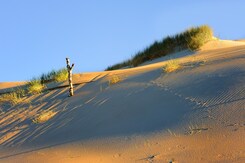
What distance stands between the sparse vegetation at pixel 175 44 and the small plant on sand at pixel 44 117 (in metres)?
6.30

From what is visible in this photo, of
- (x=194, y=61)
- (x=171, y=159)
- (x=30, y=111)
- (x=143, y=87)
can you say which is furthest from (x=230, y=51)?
(x=171, y=159)

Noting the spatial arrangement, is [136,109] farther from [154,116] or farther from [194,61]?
[194,61]

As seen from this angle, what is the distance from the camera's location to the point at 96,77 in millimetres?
14398

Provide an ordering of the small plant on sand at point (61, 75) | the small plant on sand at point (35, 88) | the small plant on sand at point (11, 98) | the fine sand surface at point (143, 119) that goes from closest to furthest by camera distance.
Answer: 1. the fine sand surface at point (143, 119)
2. the small plant on sand at point (11, 98)
3. the small plant on sand at point (35, 88)
4. the small plant on sand at point (61, 75)

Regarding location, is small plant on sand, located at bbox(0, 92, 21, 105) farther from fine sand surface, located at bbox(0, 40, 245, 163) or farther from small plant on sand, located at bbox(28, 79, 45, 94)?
small plant on sand, located at bbox(28, 79, 45, 94)

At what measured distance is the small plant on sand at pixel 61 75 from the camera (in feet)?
49.7

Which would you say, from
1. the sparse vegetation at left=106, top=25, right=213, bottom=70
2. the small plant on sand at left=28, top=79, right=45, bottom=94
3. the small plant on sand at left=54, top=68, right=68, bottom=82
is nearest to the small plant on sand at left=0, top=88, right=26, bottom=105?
the small plant on sand at left=28, top=79, right=45, bottom=94

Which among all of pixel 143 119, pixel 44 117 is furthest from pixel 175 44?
pixel 143 119

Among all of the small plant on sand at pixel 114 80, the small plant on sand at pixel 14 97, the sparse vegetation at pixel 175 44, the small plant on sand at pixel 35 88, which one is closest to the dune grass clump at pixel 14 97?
the small plant on sand at pixel 14 97

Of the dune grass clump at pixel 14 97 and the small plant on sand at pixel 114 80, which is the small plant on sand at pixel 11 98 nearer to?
the dune grass clump at pixel 14 97

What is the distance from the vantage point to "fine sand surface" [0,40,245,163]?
26.8ft

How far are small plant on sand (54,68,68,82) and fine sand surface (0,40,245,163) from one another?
48.0 inches

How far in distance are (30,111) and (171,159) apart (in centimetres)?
565

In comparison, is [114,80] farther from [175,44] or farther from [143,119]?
[175,44]
